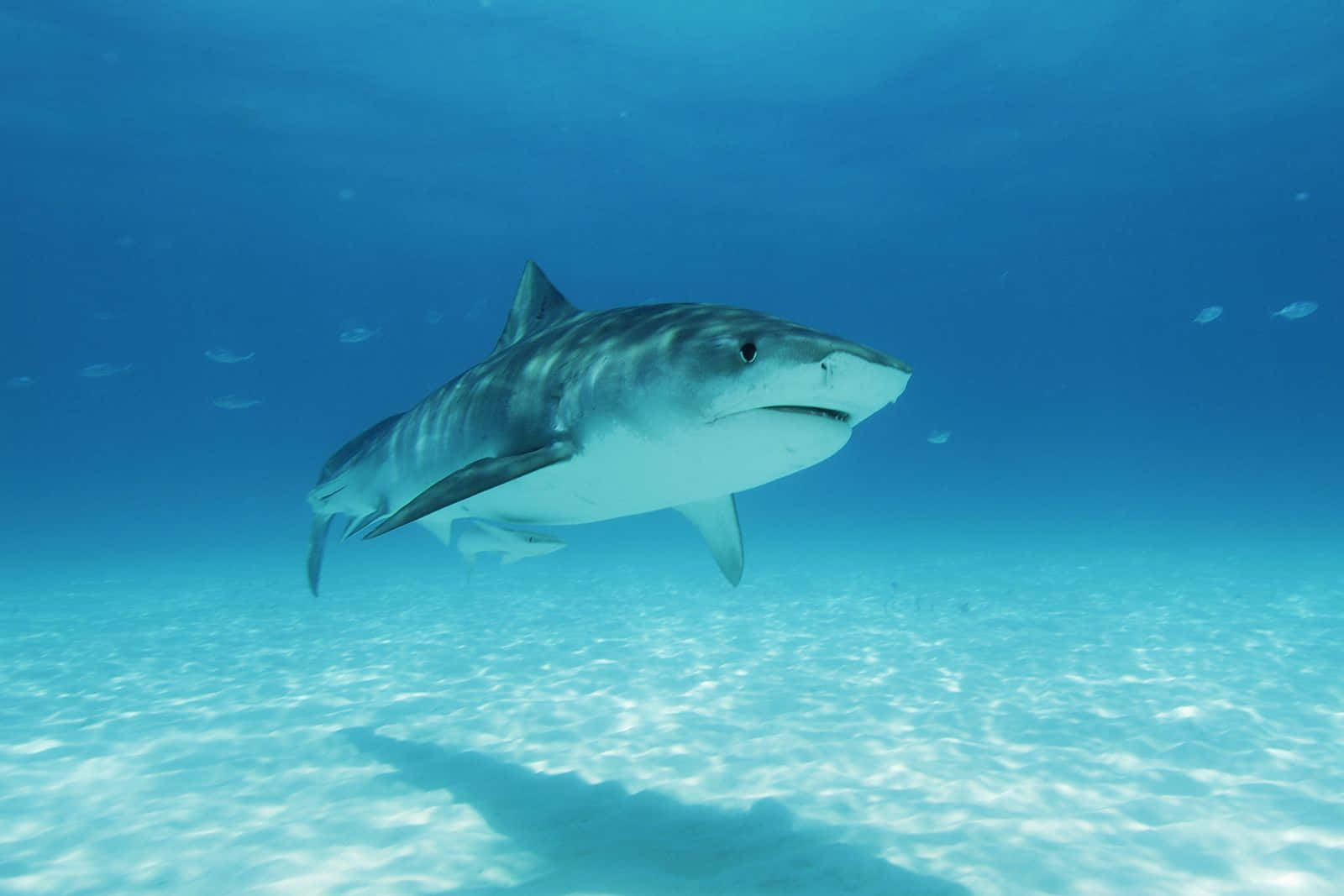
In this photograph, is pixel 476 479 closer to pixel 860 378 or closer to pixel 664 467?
pixel 664 467

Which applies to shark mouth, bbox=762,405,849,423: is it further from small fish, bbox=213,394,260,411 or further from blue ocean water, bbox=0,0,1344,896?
small fish, bbox=213,394,260,411

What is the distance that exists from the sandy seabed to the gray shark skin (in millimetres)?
20

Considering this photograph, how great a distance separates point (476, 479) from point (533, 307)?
247 cm

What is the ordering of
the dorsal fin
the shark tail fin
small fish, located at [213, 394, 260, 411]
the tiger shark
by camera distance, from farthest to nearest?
small fish, located at [213, 394, 260, 411] → the shark tail fin → the dorsal fin → the tiger shark

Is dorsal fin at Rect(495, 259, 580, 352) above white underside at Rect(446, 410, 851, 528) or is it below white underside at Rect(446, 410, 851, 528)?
above

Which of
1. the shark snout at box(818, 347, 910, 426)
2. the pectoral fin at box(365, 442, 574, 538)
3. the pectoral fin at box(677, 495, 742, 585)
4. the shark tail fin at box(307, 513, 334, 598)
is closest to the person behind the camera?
the shark snout at box(818, 347, 910, 426)

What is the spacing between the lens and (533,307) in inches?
226

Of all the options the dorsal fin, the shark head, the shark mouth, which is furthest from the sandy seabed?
the dorsal fin

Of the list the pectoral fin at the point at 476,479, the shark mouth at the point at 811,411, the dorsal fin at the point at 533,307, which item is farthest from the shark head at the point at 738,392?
the dorsal fin at the point at 533,307

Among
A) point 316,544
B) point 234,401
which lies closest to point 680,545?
point 234,401

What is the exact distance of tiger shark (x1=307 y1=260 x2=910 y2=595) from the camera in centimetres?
287

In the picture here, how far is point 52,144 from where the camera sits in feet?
112

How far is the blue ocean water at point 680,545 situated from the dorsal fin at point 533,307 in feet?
10.3

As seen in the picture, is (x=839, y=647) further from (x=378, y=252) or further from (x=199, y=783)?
(x=378, y=252)
